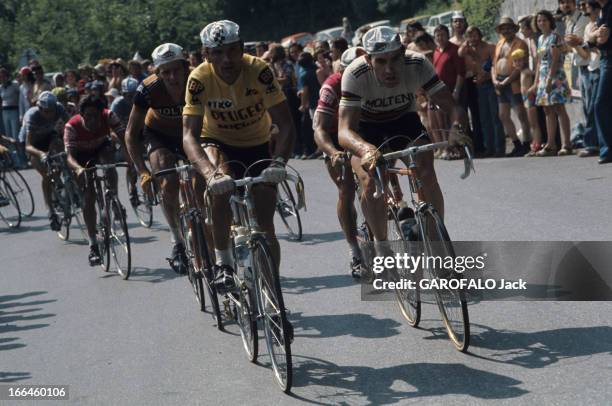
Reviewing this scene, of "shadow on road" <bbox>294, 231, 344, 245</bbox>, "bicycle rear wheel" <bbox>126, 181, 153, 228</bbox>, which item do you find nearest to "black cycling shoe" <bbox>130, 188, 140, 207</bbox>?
"bicycle rear wheel" <bbox>126, 181, 153, 228</bbox>

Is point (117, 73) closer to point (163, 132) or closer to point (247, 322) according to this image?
point (163, 132)

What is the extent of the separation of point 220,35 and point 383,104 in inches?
55.8

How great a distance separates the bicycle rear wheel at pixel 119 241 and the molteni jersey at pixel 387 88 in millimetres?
4201

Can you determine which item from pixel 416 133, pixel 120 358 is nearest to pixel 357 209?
pixel 416 133

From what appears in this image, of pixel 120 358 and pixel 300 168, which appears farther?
pixel 300 168

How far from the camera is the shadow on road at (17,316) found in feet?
32.4

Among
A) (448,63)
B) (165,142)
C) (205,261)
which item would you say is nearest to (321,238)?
(165,142)

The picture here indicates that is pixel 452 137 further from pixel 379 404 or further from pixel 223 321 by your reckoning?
pixel 223 321

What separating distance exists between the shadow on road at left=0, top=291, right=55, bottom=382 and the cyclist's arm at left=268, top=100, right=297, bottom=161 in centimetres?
256

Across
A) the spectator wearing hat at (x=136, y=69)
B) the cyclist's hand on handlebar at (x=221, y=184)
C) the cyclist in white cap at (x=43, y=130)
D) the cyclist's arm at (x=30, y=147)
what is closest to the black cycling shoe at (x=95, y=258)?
the cyclist in white cap at (x=43, y=130)

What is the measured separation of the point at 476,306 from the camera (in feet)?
28.3

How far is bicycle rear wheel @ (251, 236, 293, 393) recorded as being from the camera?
693cm

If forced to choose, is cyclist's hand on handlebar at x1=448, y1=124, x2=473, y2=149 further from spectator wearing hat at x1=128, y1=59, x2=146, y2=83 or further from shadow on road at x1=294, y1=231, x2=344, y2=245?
spectator wearing hat at x1=128, y1=59, x2=146, y2=83

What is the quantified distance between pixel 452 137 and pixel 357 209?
313 centimetres
